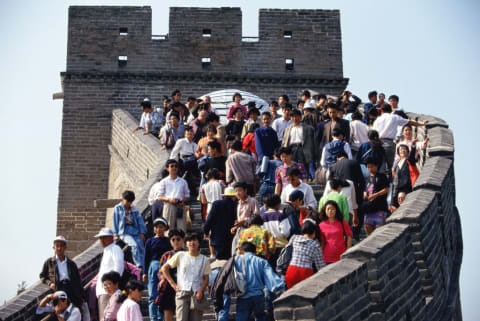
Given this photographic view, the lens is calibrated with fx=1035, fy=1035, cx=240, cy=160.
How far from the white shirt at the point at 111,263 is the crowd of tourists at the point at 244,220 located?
0.01 m

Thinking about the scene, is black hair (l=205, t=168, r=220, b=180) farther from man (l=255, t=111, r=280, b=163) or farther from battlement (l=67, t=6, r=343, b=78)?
battlement (l=67, t=6, r=343, b=78)

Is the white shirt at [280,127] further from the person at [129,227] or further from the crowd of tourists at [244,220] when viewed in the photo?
the person at [129,227]

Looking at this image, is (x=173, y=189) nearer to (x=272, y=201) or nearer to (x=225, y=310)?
(x=272, y=201)

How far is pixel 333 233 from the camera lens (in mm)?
11680

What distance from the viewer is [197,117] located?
18422 mm

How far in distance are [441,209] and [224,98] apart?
37.0 ft

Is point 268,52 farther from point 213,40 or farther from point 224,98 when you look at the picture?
point 224,98

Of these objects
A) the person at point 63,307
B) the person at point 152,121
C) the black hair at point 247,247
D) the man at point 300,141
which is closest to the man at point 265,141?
the man at point 300,141

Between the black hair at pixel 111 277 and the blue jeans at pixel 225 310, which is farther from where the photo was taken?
the black hair at pixel 111 277

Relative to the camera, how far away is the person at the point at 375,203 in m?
13.7

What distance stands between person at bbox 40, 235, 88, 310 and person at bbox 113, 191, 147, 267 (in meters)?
0.84

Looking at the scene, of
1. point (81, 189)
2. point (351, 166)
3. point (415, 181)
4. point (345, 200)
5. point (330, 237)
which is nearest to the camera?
point (330, 237)

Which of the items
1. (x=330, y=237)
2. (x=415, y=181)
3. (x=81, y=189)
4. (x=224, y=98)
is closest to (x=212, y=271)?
(x=330, y=237)

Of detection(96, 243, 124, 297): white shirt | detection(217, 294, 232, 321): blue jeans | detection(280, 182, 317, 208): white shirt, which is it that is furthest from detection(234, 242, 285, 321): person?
detection(280, 182, 317, 208): white shirt
